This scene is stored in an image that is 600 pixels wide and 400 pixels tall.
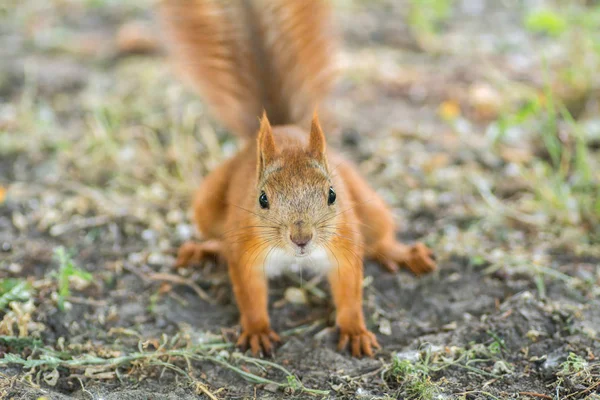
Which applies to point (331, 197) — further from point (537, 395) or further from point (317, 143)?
point (537, 395)

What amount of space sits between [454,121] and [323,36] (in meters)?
0.96

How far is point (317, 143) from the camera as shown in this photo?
2.00m

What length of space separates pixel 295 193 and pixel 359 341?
50 centimetres

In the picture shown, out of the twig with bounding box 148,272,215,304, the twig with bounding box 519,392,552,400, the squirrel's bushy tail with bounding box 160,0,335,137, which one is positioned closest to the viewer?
the twig with bounding box 519,392,552,400

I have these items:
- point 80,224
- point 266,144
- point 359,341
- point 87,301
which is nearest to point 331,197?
point 266,144

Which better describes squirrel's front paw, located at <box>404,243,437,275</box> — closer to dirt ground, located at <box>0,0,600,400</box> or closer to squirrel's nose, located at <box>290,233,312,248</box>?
dirt ground, located at <box>0,0,600,400</box>

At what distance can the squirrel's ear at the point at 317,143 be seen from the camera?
6.52 feet

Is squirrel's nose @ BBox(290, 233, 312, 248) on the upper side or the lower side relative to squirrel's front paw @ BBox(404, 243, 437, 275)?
upper

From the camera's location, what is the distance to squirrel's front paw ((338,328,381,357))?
2062 mm

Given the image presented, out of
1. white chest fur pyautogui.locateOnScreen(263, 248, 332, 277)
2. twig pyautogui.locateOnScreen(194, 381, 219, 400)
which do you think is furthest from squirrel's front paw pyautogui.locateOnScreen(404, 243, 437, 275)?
twig pyautogui.locateOnScreen(194, 381, 219, 400)

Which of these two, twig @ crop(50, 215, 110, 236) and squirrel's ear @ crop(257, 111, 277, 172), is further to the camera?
twig @ crop(50, 215, 110, 236)

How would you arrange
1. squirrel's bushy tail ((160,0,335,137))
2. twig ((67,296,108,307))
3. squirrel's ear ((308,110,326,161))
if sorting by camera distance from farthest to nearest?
squirrel's bushy tail ((160,0,335,137)) < twig ((67,296,108,307)) < squirrel's ear ((308,110,326,161))

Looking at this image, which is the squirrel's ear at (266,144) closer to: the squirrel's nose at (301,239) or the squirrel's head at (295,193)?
the squirrel's head at (295,193)

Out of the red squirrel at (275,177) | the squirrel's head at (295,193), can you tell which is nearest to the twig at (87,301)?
the red squirrel at (275,177)
